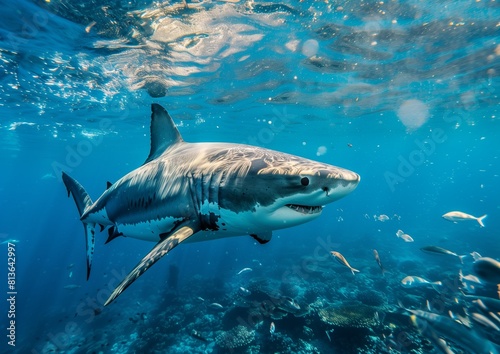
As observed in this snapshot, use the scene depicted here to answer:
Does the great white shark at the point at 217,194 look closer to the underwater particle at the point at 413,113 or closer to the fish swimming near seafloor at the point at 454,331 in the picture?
the fish swimming near seafloor at the point at 454,331

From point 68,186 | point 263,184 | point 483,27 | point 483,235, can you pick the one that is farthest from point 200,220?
point 483,235

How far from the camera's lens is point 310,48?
13.1m

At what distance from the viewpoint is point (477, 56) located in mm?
14172

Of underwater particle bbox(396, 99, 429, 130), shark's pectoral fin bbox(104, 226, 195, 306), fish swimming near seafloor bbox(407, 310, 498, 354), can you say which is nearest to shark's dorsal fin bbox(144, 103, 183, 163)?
shark's pectoral fin bbox(104, 226, 195, 306)

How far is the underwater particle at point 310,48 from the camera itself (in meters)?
12.4

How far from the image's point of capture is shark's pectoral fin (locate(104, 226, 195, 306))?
258 centimetres

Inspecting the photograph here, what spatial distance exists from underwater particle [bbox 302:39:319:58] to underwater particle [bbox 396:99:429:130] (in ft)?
43.1

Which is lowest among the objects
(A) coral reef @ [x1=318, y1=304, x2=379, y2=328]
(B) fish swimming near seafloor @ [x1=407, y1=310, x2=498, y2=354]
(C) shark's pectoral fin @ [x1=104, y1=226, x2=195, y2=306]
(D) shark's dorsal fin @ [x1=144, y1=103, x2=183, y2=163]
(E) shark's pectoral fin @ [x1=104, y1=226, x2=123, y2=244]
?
(A) coral reef @ [x1=318, y1=304, x2=379, y2=328]

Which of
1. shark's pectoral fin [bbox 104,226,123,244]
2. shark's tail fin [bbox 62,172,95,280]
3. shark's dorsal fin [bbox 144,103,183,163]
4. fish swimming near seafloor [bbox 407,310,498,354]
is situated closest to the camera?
fish swimming near seafloor [bbox 407,310,498,354]

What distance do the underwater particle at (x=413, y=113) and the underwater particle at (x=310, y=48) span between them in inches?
518

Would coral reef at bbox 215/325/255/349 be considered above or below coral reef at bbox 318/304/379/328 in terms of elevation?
below

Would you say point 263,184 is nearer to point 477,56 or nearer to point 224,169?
point 224,169

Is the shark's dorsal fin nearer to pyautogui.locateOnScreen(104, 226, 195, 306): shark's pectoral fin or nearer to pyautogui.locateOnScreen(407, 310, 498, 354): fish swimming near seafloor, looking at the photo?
pyautogui.locateOnScreen(104, 226, 195, 306): shark's pectoral fin

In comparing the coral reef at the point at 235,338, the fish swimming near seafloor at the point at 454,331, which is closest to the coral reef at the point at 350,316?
the coral reef at the point at 235,338
